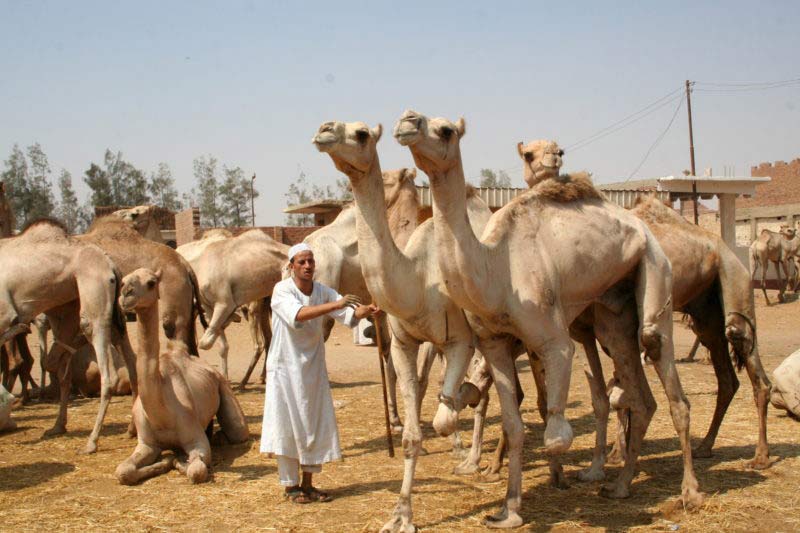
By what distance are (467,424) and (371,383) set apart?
3477mm

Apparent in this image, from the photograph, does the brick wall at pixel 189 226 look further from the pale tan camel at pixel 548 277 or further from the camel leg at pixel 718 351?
the pale tan camel at pixel 548 277

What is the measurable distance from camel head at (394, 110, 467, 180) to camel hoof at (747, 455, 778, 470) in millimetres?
4008

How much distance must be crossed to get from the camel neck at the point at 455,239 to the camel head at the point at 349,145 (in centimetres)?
45

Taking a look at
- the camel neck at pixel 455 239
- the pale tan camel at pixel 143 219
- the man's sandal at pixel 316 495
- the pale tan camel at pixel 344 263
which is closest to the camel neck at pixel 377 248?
the camel neck at pixel 455 239

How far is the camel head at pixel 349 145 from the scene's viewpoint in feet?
16.1

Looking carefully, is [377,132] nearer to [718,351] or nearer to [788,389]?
[718,351]

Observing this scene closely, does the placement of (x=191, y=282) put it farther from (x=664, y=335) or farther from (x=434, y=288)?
(x=664, y=335)

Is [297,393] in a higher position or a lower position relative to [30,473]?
higher

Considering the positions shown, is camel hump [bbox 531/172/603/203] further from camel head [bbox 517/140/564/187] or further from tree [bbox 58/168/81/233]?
tree [bbox 58/168/81/233]

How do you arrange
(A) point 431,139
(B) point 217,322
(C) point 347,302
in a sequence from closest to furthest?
(A) point 431,139, (C) point 347,302, (B) point 217,322

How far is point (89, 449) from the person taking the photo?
7.87 m

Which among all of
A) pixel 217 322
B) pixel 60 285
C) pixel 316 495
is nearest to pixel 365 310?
pixel 316 495

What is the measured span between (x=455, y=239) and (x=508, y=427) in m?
1.40

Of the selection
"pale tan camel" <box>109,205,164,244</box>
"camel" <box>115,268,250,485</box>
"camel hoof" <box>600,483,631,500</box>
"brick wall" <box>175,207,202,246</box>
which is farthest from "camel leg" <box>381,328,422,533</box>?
"brick wall" <box>175,207,202,246</box>
